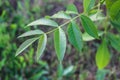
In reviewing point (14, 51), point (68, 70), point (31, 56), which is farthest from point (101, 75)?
point (14, 51)

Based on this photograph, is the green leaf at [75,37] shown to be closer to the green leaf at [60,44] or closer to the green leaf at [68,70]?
the green leaf at [60,44]

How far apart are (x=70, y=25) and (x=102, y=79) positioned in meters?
1.74

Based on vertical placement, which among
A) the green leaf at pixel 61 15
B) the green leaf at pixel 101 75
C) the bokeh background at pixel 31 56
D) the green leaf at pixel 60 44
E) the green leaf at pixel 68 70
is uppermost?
the bokeh background at pixel 31 56

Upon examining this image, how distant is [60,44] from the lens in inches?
30.1

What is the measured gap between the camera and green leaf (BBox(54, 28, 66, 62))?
2.46 ft

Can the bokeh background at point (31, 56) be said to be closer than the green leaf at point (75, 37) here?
No

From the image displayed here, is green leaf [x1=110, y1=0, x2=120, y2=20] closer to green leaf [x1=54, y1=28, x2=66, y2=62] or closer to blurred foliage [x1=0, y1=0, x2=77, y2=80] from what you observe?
green leaf [x1=54, y1=28, x2=66, y2=62]

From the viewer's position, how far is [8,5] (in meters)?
2.96

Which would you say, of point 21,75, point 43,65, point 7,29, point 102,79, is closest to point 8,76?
point 21,75

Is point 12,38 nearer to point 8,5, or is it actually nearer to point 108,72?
point 8,5

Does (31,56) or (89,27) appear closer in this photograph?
(89,27)

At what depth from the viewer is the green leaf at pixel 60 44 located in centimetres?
75

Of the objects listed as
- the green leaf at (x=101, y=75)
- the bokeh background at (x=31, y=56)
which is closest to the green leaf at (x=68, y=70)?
the bokeh background at (x=31, y=56)

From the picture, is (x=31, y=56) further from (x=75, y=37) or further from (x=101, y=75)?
(x=75, y=37)
